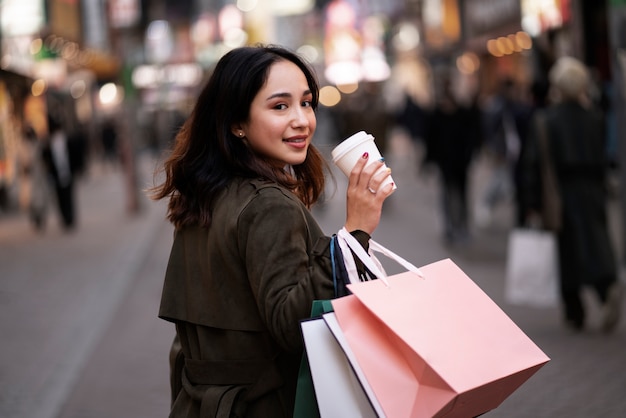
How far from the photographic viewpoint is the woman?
2484 millimetres

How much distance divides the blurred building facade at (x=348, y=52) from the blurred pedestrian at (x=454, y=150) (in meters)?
2.03

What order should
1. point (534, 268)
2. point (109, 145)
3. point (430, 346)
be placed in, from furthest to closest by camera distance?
point (109, 145), point (534, 268), point (430, 346)

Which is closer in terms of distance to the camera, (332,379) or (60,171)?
(332,379)

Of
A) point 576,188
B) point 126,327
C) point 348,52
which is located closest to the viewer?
point 576,188

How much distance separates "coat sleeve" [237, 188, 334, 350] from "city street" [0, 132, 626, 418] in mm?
1366

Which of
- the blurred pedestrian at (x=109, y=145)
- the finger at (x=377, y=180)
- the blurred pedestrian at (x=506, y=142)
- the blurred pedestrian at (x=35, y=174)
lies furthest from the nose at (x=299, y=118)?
the blurred pedestrian at (x=109, y=145)

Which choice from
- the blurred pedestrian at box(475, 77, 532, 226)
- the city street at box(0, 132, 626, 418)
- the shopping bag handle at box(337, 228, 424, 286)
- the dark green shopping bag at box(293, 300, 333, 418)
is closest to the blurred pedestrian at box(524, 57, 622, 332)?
the city street at box(0, 132, 626, 418)

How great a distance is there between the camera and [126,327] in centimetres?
956

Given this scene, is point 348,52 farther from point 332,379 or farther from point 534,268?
point 332,379

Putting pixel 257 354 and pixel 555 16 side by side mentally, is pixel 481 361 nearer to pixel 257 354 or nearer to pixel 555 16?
pixel 257 354

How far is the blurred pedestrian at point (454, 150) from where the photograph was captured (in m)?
14.0

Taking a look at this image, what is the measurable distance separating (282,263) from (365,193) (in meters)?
0.25

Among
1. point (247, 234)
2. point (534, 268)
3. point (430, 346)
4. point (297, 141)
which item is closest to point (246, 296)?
point (247, 234)

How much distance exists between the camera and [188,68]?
97.6 m
